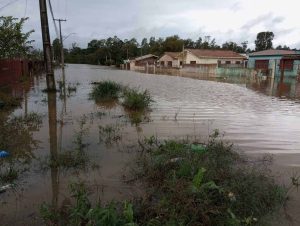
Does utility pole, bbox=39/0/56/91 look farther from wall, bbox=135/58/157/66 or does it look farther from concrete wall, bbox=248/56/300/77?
wall, bbox=135/58/157/66

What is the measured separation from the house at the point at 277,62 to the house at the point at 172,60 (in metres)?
22.9

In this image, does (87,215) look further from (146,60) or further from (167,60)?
(146,60)

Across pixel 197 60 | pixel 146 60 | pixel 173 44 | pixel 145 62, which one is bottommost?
pixel 145 62

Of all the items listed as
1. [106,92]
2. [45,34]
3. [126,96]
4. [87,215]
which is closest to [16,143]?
[87,215]

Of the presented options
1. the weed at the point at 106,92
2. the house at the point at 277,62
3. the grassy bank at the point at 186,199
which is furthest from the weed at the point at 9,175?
the house at the point at 277,62

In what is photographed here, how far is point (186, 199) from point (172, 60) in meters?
71.0

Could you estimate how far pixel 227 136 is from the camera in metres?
8.37

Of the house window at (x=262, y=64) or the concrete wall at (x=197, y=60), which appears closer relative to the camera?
the house window at (x=262, y=64)

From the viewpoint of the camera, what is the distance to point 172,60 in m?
73.8

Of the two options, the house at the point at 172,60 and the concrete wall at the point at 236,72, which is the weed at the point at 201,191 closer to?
the concrete wall at the point at 236,72

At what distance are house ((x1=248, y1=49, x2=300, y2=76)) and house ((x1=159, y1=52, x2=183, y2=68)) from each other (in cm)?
2289

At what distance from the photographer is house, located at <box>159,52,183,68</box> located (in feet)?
231

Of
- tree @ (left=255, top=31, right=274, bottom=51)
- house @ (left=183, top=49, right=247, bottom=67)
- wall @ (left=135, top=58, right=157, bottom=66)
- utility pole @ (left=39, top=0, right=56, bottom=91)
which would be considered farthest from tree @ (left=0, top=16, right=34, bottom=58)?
tree @ (left=255, top=31, right=274, bottom=51)

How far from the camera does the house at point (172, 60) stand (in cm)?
7049
